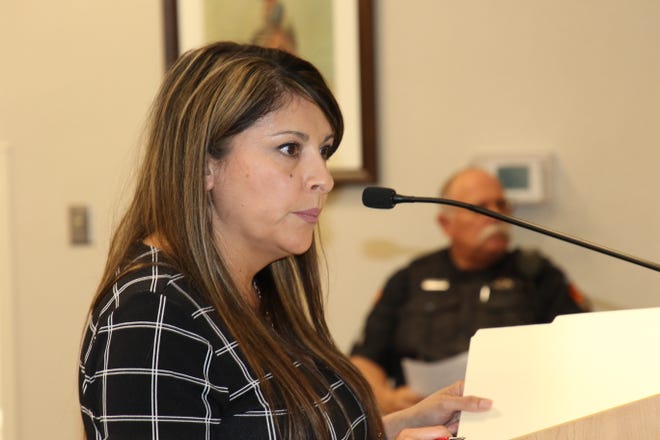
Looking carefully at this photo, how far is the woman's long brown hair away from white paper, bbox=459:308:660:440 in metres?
0.24

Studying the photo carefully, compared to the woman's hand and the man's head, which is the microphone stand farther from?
the man's head

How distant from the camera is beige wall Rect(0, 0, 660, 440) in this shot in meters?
3.08

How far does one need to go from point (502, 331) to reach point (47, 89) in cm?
277

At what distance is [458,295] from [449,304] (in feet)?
0.13

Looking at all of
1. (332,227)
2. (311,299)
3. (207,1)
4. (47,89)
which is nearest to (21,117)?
(47,89)

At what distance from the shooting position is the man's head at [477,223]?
310 cm

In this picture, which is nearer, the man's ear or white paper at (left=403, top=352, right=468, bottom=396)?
white paper at (left=403, top=352, right=468, bottom=396)

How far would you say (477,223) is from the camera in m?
3.12

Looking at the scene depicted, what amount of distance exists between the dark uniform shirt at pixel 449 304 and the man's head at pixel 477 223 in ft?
0.12

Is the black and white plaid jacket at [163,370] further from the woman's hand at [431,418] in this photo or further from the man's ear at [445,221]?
the man's ear at [445,221]

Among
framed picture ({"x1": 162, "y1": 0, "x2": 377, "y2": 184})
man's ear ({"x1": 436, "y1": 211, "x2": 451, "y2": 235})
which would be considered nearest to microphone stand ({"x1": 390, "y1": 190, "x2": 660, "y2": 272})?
man's ear ({"x1": 436, "y1": 211, "x2": 451, "y2": 235})

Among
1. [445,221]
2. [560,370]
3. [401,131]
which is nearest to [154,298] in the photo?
[560,370]

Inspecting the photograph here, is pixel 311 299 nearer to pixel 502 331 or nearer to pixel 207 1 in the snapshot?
pixel 502 331

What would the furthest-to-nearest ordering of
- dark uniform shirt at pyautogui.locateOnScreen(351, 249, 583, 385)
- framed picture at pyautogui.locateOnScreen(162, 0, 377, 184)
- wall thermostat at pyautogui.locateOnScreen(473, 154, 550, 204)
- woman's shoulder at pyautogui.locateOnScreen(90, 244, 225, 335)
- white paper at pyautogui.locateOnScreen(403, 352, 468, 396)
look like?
1. framed picture at pyautogui.locateOnScreen(162, 0, 377, 184)
2. wall thermostat at pyautogui.locateOnScreen(473, 154, 550, 204)
3. dark uniform shirt at pyautogui.locateOnScreen(351, 249, 583, 385)
4. white paper at pyautogui.locateOnScreen(403, 352, 468, 396)
5. woman's shoulder at pyautogui.locateOnScreen(90, 244, 225, 335)
